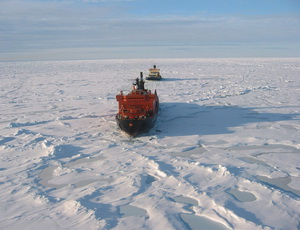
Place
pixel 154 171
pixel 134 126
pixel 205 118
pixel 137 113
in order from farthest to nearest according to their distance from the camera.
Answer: pixel 205 118
pixel 137 113
pixel 134 126
pixel 154 171

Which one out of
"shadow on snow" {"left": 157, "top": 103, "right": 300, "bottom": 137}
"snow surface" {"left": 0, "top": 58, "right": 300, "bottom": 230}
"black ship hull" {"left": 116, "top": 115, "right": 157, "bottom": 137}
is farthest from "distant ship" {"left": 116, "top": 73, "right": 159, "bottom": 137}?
"shadow on snow" {"left": 157, "top": 103, "right": 300, "bottom": 137}

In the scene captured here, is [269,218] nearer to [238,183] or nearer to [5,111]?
[238,183]

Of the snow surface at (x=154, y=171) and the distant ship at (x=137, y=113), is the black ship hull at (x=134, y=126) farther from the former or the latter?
the snow surface at (x=154, y=171)

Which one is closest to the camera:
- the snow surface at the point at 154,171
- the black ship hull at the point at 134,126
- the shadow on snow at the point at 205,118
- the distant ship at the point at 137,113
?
the snow surface at the point at 154,171

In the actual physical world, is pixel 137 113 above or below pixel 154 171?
above

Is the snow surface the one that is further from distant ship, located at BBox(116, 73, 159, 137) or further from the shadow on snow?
distant ship, located at BBox(116, 73, 159, 137)

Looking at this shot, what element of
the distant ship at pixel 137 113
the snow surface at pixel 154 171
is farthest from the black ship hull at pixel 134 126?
the snow surface at pixel 154 171

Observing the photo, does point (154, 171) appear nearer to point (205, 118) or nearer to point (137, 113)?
point (137, 113)

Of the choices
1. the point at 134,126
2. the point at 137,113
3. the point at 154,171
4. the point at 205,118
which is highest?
the point at 137,113

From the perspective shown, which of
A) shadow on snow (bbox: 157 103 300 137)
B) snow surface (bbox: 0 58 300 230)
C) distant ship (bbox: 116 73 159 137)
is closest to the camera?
snow surface (bbox: 0 58 300 230)

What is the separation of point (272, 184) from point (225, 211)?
198 centimetres

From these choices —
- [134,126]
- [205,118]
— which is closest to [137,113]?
[134,126]

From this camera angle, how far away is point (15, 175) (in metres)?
8.12

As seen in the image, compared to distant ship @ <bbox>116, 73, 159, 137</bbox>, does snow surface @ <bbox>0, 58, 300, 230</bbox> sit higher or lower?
lower
